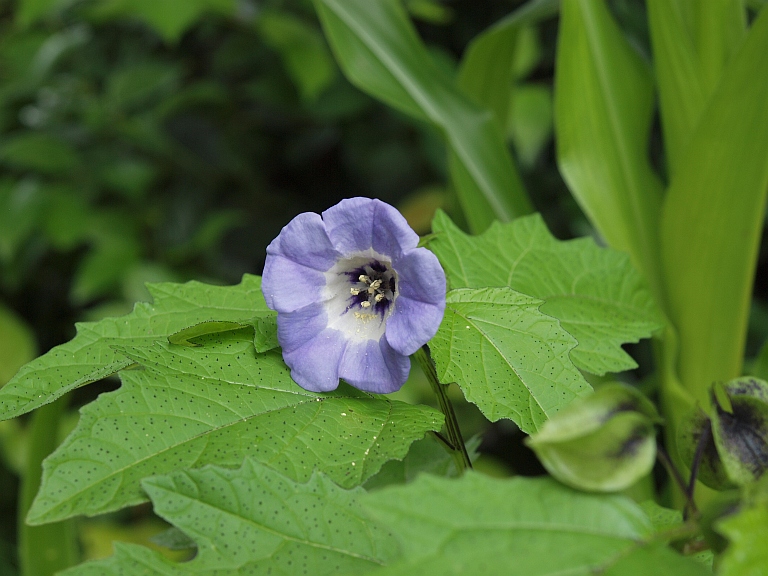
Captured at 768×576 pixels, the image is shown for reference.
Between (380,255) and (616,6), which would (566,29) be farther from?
(380,255)

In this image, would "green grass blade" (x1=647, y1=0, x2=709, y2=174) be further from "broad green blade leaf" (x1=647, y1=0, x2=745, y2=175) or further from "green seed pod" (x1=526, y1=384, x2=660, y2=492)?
"green seed pod" (x1=526, y1=384, x2=660, y2=492)

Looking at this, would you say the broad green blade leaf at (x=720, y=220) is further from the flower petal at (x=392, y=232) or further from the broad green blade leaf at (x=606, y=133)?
the flower petal at (x=392, y=232)

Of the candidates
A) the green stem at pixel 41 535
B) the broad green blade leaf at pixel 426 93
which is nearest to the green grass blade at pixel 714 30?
the broad green blade leaf at pixel 426 93

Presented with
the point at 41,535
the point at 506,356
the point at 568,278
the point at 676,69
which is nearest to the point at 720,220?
the point at 676,69

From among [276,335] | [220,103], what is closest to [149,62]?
[220,103]

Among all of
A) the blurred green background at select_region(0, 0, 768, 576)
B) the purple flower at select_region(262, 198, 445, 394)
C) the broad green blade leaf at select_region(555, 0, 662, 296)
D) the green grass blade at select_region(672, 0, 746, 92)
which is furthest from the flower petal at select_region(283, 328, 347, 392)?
the blurred green background at select_region(0, 0, 768, 576)

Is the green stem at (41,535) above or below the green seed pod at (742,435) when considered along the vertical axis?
below

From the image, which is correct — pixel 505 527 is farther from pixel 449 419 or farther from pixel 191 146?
pixel 191 146
